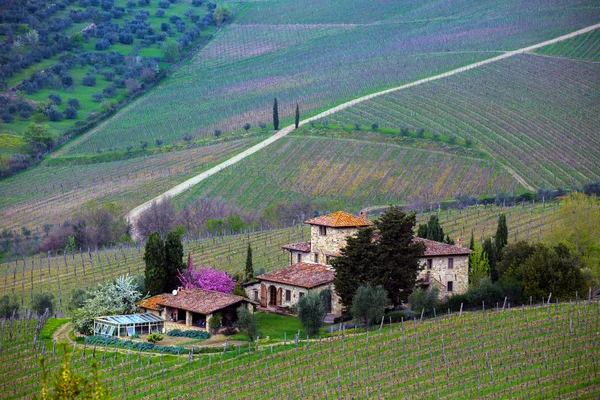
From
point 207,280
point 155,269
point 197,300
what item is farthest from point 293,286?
point 155,269

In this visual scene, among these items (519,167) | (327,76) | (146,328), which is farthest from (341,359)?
(327,76)

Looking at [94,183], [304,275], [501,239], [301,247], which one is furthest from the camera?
[94,183]

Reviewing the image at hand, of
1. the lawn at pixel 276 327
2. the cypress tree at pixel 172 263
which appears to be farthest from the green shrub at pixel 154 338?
the cypress tree at pixel 172 263

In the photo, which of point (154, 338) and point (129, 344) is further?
point (154, 338)

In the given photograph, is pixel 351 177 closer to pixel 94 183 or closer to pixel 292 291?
pixel 94 183

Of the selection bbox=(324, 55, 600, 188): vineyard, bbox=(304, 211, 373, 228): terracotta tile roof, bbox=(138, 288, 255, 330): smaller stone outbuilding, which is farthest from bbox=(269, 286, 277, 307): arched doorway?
bbox=(324, 55, 600, 188): vineyard

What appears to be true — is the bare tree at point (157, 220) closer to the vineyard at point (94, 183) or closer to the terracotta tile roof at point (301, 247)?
the vineyard at point (94, 183)

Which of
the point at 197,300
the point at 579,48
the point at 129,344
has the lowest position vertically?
the point at 129,344

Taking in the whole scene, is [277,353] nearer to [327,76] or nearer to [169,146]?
[169,146]
